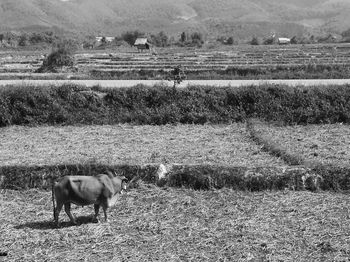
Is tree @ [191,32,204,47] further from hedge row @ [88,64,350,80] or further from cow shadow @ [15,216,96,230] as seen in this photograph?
cow shadow @ [15,216,96,230]

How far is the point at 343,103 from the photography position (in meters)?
15.5

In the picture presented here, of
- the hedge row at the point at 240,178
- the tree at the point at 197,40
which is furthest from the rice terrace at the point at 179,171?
the tree at the point at 197,40

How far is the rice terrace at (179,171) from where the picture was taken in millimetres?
6766

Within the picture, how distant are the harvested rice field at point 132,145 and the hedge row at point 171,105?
63 centimetres

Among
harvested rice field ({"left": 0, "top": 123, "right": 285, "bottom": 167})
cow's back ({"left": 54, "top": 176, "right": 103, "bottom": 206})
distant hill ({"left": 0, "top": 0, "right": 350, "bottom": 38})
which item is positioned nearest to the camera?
cow's back ({"left": 54, "top": 176, "right": 103, "bottom": 206})

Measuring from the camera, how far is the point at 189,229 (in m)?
7.18

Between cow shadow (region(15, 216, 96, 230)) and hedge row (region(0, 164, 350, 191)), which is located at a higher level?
hedge row (region(0, 164, 350, 191))

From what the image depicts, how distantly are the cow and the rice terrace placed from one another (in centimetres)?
2

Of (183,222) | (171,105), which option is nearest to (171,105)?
(171,105)

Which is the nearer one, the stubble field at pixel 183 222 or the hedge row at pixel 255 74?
the stubble field at pixel 183 222

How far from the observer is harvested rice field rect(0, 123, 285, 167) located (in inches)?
406

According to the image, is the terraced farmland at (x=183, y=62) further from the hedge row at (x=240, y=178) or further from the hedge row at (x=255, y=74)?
the hedge row at (x=240, y=178)

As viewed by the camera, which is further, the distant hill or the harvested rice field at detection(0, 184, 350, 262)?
the distant hill

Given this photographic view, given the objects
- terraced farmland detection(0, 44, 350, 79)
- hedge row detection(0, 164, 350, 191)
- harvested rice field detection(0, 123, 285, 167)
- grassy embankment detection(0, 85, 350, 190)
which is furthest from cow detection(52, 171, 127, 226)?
terraced farmland detection(0, 44, 350, 79)
